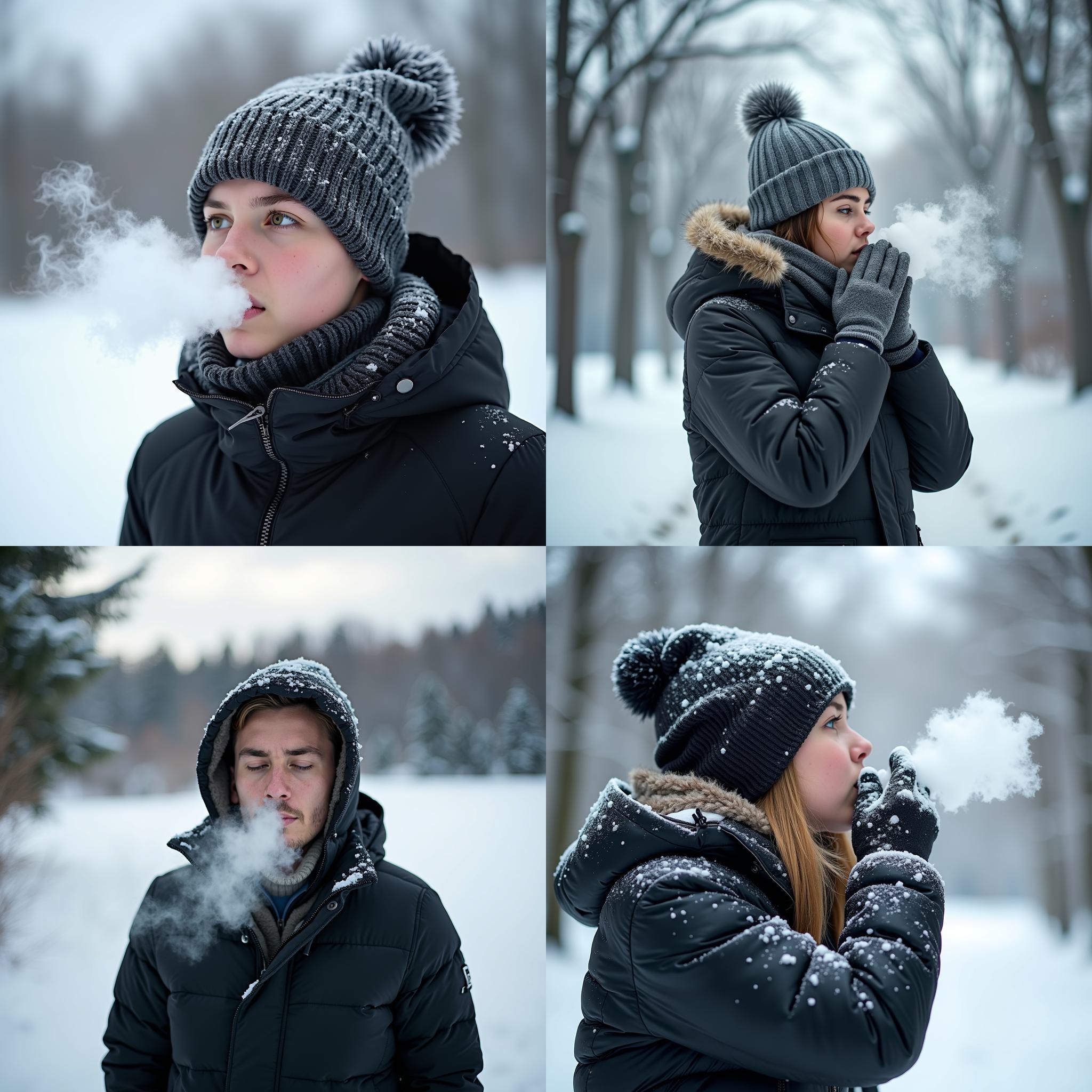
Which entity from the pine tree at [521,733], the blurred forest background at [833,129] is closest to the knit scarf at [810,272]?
the blurred forest background at [833,129]

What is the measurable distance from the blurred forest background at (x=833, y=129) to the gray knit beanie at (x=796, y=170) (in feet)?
1.40

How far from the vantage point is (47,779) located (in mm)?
3453

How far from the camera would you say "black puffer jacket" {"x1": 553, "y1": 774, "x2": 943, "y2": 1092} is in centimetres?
174

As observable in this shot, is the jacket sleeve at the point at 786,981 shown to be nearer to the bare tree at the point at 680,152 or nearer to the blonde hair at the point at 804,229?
the blonde hair at the point at 804,229

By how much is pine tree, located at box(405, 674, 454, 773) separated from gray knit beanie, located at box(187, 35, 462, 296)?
4.20ft

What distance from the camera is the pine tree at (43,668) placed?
345 cm

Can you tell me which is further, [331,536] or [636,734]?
[636,734]

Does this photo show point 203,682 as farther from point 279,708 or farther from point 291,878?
point 291,878

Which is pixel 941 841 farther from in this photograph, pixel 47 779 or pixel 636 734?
pixel 47 779

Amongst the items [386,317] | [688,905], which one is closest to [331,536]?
[386,317]

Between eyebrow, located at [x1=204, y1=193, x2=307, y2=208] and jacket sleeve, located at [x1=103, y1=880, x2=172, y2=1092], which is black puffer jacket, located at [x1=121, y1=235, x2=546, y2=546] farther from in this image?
jacket sleeve, located at [x1=103, y1=880, x2=172, y2=1092]

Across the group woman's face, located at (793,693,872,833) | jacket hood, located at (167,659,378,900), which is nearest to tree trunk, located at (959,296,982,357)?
woman's face, located at (793,693,872,833)

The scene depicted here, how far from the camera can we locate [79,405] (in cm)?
316

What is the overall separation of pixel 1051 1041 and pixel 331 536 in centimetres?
243
